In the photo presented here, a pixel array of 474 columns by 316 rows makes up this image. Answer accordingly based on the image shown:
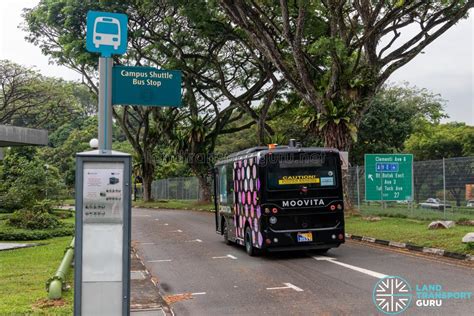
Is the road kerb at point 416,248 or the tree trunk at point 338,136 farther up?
the tree trunk at point 338,136

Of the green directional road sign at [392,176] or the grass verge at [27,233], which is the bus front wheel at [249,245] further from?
the grass verge at [27,233]

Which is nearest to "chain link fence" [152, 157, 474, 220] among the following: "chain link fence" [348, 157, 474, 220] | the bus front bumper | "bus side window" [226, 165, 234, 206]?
"chain link fence" [348, 157, 474, 220]

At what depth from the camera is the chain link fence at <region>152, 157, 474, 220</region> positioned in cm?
1841

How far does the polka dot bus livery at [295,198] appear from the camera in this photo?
13.1 metres

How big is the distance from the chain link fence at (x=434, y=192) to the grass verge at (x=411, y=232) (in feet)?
2.65

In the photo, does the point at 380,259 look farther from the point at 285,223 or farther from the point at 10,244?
the point at 10,244

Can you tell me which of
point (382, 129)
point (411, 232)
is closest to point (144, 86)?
point (411, 232)

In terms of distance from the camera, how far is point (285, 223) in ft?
43.4

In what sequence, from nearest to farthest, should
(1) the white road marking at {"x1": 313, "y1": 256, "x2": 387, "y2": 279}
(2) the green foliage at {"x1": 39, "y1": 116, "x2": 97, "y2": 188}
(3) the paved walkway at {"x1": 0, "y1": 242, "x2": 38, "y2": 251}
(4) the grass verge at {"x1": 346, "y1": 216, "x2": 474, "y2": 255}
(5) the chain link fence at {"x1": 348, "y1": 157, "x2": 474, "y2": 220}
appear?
(1) the white road marking at {"x1": 313, "y1": 256, "x2": 387, "y2": 279}
(4) the grass verge at {"x1": 346, "y1": 216, "x2": 474, "y2": 255}
(3) the paved walkway at {"x1": 0, "y1": 242, "x2": 38, "y2": 251}
(5) the chain link fence at {"x1": 348, "y1": 157, "x2": 474, "y2": 220}
(2) the green foliage at {"x1": 39, "y1": 116, "x2": 97, "y2": 188}

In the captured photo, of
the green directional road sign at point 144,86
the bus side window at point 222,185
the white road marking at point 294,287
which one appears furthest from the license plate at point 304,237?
the green directional road sign at point 144,86

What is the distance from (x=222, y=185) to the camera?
16953 mm

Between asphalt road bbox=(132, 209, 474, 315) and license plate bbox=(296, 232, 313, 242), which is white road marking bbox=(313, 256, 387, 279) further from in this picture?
license plate bbox=(296, 232, 313, 242)
